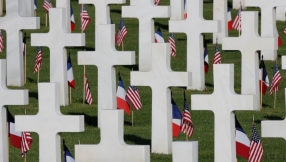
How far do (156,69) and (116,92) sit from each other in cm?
249

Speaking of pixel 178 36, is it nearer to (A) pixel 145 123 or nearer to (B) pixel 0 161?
(A) pixel 145 123

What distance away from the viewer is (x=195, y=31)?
2494 cm

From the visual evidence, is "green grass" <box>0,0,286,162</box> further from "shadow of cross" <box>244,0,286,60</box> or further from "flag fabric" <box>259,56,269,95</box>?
"shadow of cross" <box>244,0,286,60</box>

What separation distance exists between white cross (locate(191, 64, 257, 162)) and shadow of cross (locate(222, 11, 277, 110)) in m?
4.72

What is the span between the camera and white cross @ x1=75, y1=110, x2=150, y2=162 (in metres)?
15.5

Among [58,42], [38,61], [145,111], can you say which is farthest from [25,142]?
[38,61]

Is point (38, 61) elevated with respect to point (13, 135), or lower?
elevated

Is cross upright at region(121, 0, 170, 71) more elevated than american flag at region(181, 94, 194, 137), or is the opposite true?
cross upright at region(121, 0, 170, 71)

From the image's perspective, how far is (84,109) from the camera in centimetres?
2286

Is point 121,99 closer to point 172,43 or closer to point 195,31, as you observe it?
point 195,31

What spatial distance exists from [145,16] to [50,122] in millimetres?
9210

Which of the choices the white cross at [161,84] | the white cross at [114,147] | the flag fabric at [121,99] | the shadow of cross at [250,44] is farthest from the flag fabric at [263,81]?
the white cross at [114,147]

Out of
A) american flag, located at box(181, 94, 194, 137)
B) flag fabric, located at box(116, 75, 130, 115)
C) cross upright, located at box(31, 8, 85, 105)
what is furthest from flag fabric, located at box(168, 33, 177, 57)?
american flag, located at box(181, 94, 194, 137)

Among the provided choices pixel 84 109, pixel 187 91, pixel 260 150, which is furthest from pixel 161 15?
pixel 260 150
